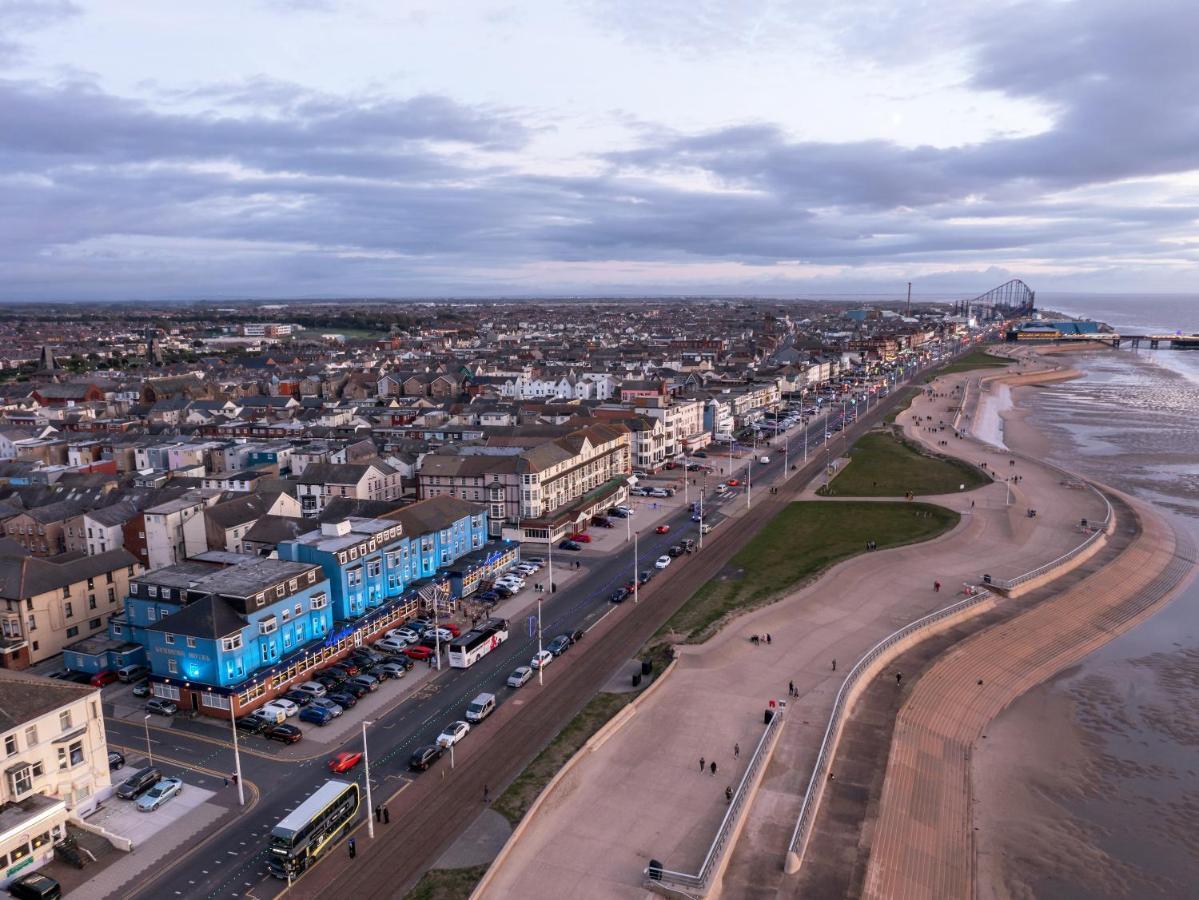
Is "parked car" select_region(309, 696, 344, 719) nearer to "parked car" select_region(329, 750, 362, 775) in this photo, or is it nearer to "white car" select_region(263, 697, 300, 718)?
"white car" select_region(263, 697, 300, 718)

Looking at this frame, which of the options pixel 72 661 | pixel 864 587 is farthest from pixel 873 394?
pixel 72 661

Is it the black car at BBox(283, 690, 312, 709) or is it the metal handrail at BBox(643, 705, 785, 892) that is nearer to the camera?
the metal handrail at BBox(643, 705, 785, 892)

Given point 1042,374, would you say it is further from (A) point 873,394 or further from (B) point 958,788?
(B) point 958,788

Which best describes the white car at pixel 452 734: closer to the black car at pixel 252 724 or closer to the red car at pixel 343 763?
the red car at pixel 343 763

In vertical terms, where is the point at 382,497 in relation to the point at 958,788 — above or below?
above

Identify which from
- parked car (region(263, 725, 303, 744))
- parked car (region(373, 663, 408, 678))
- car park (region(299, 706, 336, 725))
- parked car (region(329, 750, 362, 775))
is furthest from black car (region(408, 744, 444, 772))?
parked car (region(373, 663, 408, 678))

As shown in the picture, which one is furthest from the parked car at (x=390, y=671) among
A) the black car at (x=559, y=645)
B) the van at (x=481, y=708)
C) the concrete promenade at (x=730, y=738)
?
the concrete promenade at (x=730, y=738)
